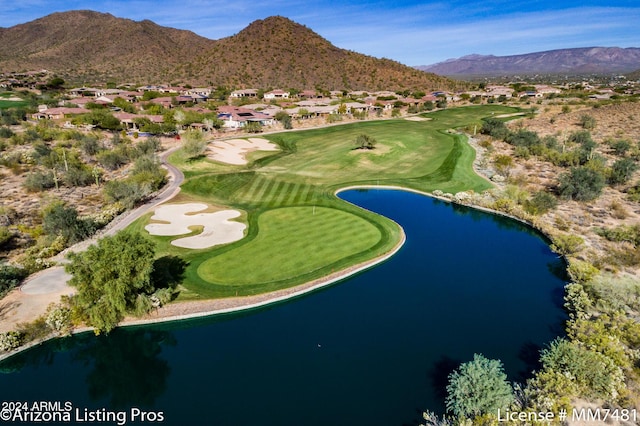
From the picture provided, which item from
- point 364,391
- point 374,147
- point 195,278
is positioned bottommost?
point 364,391

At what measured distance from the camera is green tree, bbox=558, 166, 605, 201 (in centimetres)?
4688

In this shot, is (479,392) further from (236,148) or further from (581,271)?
(236,148)

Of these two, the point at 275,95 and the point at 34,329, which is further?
the point at 275,95

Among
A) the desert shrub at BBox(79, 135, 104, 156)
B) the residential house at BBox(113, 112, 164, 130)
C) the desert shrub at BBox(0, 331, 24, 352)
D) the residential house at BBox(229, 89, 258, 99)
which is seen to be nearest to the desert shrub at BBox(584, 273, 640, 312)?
the desert shrub at BBox(0, 331, 24, 352)

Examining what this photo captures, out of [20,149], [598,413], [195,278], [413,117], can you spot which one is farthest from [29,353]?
[413,117]

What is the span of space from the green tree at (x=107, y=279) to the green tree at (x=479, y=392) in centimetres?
2093

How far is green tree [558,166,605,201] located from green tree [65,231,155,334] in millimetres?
49762

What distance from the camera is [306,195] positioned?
5125 cm

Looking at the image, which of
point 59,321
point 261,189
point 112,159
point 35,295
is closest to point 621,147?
point 261,189

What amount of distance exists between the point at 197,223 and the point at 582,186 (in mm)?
48035

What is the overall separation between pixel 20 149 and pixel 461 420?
85.7m

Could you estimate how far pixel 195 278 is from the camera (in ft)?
102

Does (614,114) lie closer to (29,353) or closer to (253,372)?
(253,372)

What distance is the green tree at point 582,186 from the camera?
154 feet
